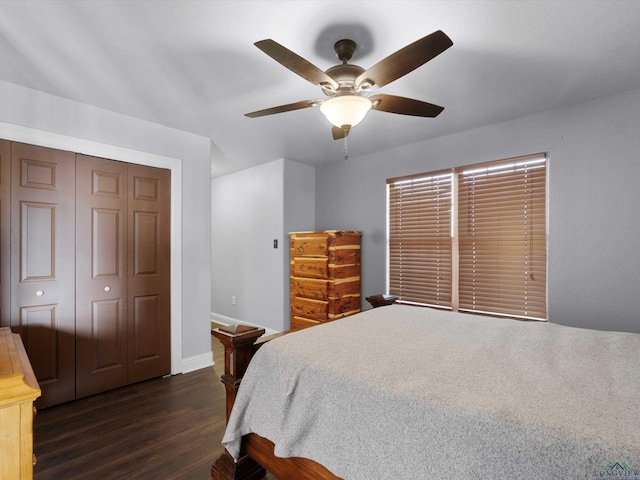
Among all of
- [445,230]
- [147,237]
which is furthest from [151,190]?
[445,230]

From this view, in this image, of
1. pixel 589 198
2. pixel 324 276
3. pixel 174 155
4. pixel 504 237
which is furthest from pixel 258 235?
pixel 589 198

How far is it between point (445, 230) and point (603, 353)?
6.54 feet

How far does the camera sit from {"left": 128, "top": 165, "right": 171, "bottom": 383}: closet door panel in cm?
288

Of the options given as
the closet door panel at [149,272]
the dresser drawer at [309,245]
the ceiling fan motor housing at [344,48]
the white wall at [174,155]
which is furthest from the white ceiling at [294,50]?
Result: the dresser drawer at [309,245]

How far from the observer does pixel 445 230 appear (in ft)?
10.9

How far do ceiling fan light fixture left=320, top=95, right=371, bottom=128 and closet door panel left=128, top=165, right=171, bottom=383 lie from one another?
82.0 inches

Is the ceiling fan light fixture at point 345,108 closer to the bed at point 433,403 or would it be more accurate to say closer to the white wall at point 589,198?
the bed at point 433,403

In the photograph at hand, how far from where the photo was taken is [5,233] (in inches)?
89.3

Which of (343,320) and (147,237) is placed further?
(147,237)

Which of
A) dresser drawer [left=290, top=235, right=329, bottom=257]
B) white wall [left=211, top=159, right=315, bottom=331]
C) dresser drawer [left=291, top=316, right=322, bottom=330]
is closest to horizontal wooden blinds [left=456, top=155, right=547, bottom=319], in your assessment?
dresser drawer [left=290, top=235, right=329, bottom=257]

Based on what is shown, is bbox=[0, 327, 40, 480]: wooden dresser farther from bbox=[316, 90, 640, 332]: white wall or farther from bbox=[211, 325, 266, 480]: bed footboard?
bbox=[316, 90, 640, 332]: white wall

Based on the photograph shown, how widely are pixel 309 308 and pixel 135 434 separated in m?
2.04

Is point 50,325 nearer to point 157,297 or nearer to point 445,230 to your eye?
point 157,297

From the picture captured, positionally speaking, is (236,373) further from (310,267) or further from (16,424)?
(310,267)
